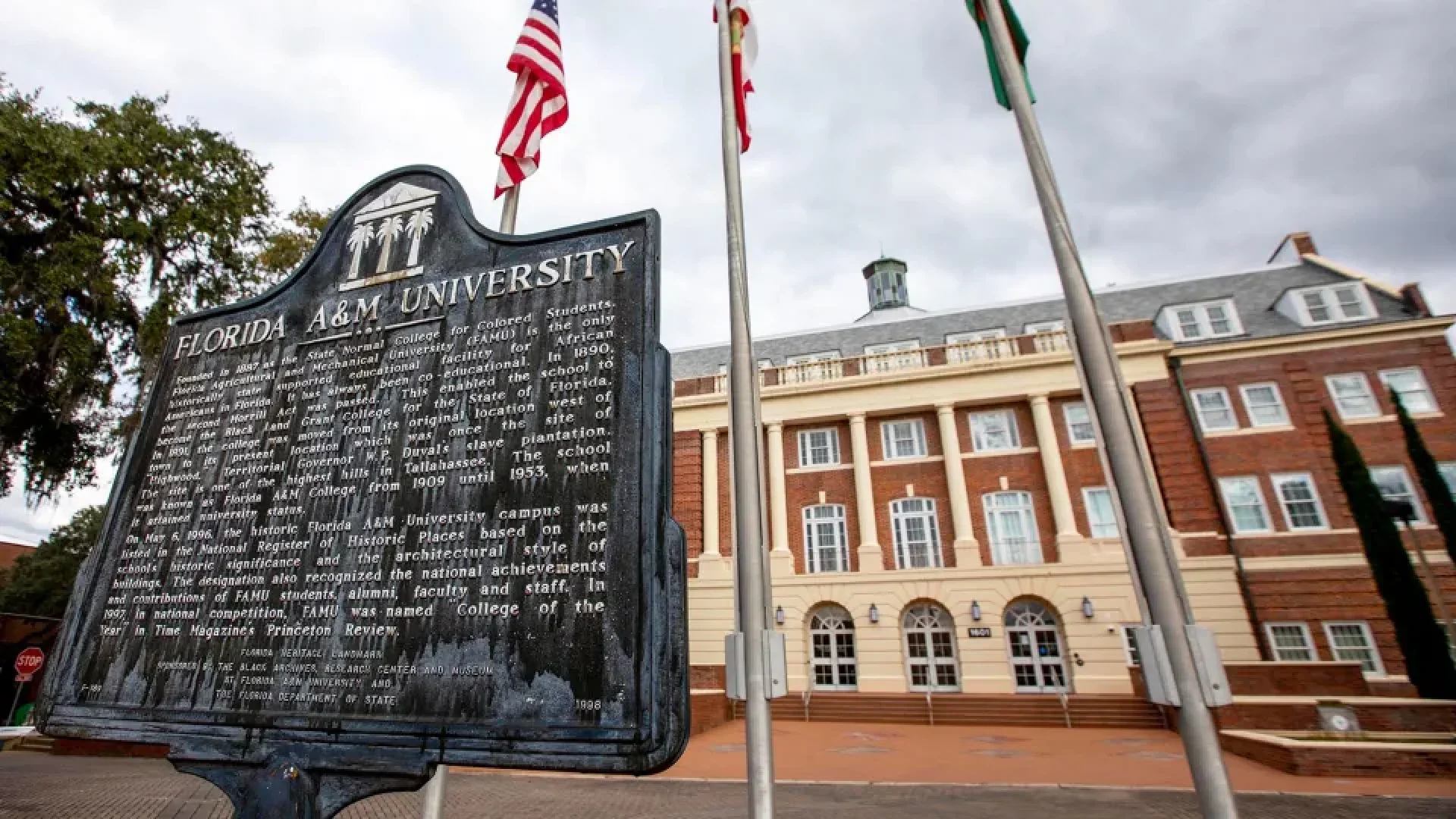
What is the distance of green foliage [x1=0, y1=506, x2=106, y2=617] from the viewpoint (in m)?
32.2

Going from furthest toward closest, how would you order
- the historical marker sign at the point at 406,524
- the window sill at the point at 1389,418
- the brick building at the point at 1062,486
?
the window sill at the point at 1389,418
the brick building at the point at 1062,486
the historical marker sign at the point at 406,524

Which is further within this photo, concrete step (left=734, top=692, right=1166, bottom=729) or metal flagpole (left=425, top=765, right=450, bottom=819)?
concrete step (left=734, top=692, right=1166, bottom=729)

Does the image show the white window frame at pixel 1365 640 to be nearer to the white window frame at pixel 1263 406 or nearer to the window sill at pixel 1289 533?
the window sill at pixel 1289 533

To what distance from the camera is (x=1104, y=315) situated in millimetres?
23656

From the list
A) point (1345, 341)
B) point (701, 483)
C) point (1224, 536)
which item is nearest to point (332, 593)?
point (701, 483)

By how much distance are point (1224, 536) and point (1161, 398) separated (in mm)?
4976

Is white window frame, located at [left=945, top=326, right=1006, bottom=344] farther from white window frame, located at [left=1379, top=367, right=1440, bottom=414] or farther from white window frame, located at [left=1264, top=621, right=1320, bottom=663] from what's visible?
white window frame, located at [left=1264, top=621, right=1320, bottom=663]

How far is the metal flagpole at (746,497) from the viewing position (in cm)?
395

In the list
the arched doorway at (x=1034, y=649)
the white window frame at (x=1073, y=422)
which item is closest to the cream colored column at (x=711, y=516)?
the arched doorway at (x=1034, y=649)

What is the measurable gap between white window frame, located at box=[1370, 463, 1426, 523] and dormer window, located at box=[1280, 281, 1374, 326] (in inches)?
219

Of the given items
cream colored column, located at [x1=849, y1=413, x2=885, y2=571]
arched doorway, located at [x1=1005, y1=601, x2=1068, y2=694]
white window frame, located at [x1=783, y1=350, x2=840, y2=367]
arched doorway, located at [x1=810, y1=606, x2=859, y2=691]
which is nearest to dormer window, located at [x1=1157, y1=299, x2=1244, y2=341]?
arched doorway, located at [x1=1005, y1=601, x2=1068, y2=694]

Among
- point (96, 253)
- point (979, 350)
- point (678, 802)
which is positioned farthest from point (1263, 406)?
point (96, 253)

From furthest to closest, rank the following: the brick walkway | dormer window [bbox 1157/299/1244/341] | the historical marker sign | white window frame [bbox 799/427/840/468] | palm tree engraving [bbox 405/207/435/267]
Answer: white window frame [bbox 799/427/840/468] → dormer window [bbox 1157/299/1244/341] → the brick walkway → palm tree engraving [bbox 405/207/435/267] → the historical marker sign

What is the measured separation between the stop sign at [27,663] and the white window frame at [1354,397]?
4022cm
